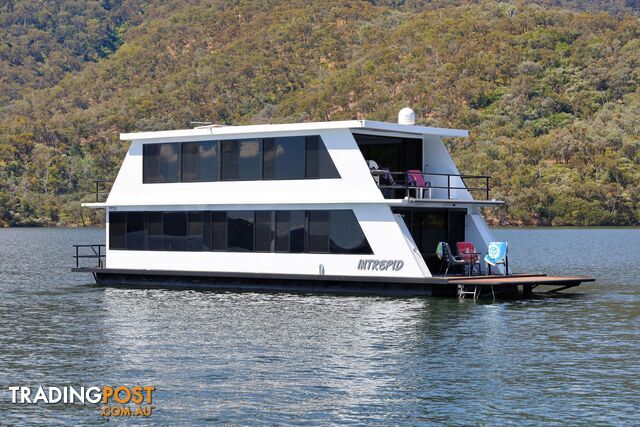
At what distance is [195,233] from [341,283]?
5.70m

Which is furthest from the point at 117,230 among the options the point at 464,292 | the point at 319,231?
the point at 464,292

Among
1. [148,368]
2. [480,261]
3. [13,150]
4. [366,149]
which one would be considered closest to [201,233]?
[366,149]

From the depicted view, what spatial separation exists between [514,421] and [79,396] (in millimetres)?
7308

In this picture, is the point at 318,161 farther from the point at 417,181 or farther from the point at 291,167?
the point at 417,181

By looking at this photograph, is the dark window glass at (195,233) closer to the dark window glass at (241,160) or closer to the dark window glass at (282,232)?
the dark window glass at (241,160)

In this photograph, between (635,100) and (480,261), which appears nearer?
(480,261)

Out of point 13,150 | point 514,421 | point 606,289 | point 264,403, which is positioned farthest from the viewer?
point 13,150

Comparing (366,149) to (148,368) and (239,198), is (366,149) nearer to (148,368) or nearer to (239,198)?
(239,198)

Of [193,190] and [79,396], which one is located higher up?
[193,190]

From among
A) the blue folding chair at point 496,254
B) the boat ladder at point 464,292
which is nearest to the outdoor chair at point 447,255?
the blue folding chair at point 496,254

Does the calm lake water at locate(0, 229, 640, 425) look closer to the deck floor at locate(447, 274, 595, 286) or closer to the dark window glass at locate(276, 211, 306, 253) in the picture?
the deck floor at locate(447, 274, 595, 286)

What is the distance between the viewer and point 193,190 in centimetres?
3575

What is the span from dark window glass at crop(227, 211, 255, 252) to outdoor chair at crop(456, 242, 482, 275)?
6.24m

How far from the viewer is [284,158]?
1330 inches
